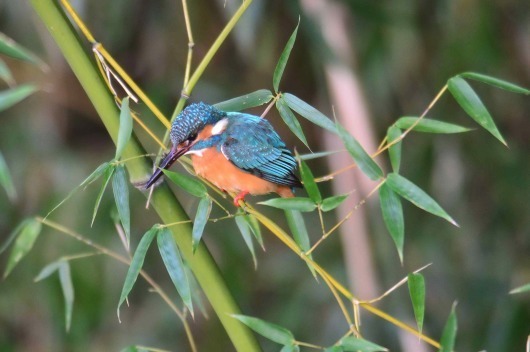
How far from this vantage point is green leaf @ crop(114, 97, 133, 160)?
1001 millimetres

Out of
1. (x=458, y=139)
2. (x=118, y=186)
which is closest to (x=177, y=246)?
(x=118, y=186)

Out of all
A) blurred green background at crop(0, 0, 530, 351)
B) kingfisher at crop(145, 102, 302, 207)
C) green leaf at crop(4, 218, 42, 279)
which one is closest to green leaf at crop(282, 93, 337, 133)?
kingfisher at crop(145, 102, 302, 207)

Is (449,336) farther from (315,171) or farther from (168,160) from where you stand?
(315,171)

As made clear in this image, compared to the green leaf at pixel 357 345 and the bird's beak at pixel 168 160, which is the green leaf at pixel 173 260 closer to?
the bird's beak at pixel 168 160

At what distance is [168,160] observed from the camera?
1180mm

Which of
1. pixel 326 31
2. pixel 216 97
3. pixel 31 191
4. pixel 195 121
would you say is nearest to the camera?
pixel 195 121

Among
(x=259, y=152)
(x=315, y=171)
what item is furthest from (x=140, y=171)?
(x=315, y=171)

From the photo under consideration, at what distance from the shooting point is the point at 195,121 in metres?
1.28

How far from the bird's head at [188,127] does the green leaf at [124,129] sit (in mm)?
138

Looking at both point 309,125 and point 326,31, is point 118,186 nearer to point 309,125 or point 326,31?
point 326,31

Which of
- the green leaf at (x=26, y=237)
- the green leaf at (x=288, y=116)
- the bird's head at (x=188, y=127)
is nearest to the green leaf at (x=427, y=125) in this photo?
the green leaf at (x=288, y=116)

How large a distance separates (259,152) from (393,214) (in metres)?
0.33

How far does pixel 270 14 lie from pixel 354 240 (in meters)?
0.83

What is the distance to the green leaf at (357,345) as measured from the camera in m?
1.09
